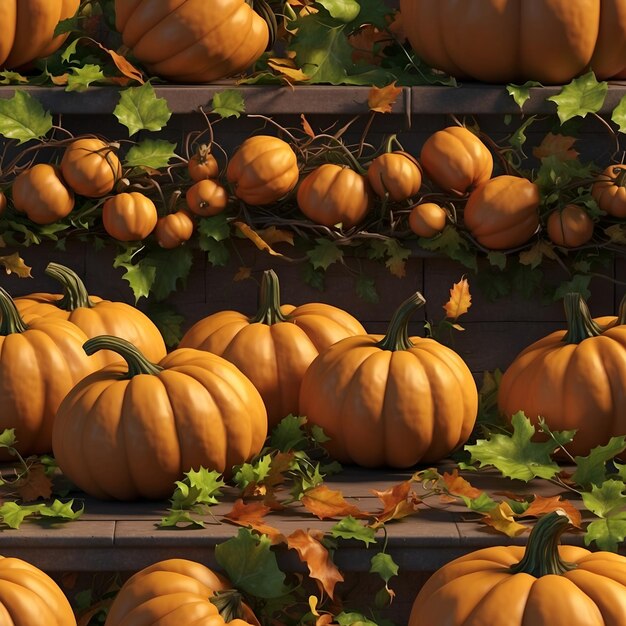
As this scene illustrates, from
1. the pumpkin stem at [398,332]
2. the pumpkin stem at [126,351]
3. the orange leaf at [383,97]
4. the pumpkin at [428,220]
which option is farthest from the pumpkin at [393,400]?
the orange leaf at [383,97]

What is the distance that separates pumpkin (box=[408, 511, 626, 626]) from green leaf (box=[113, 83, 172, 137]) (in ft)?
4.32

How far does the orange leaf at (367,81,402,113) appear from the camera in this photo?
8.57 feet

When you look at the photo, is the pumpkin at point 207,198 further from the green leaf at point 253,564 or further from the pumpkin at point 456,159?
the green leaf at point 253,564

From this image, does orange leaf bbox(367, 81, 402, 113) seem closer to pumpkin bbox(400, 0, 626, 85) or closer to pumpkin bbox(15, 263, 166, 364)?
pumpkin bbox(400, 0, 626, 85)

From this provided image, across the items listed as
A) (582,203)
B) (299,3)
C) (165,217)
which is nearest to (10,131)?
Answer: (165,217)

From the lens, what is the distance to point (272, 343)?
2.32 meters

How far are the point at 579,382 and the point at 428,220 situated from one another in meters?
0.58

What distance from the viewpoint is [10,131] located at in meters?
2.60

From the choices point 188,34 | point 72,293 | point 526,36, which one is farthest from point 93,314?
point 526,36

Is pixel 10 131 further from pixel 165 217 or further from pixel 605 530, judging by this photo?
pixel 605 530

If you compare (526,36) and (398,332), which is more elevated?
(526,36)

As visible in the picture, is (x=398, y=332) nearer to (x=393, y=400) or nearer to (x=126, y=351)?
(x=393, y=400)

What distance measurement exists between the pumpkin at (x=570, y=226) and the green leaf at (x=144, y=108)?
2.87ft

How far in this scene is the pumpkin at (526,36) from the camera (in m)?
2.60
